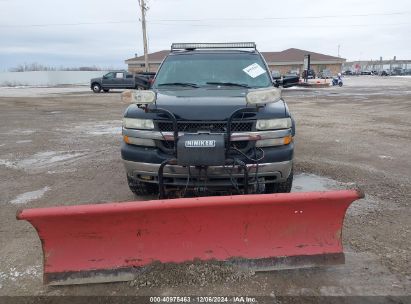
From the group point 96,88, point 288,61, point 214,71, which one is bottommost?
point 96,88

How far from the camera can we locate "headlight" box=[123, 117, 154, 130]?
4.12 m

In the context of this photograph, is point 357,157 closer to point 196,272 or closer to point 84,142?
point 196,272

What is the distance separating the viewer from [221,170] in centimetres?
390

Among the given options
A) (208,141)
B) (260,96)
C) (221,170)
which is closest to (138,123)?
(208,141)

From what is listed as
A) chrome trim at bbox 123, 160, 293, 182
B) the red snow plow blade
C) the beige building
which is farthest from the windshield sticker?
the beige building

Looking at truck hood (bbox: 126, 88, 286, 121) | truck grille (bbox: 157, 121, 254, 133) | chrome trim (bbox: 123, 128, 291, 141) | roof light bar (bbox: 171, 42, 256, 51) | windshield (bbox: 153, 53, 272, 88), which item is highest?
roof light bar (bbox: 171, 42, 256, 51)

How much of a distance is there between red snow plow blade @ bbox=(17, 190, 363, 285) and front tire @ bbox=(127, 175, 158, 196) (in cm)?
146

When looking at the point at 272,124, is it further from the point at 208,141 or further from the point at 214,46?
the point at 214,46

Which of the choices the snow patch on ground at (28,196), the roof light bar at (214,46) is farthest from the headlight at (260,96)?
the snow patch on ground at (28,196)

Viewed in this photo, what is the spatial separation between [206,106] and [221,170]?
65cm

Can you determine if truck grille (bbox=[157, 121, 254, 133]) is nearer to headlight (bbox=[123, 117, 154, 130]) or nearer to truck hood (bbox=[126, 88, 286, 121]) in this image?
truck hood (bbox=[126, 88, 286, 121])

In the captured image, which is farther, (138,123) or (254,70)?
(254,70)

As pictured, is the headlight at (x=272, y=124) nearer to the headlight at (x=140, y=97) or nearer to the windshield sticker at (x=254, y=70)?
the headlight at (x=140, y=97)

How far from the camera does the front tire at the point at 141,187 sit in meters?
4.75
